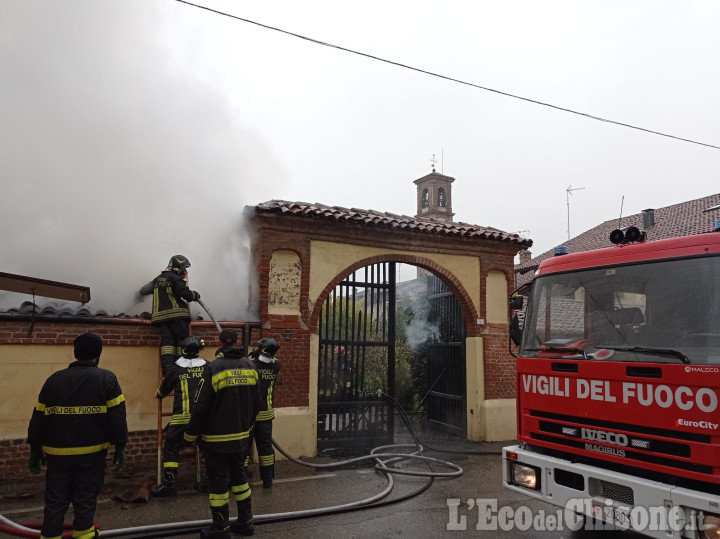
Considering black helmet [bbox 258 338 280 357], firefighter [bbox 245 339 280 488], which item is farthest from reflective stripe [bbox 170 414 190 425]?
black helmet [bbox 258 338 280 357]

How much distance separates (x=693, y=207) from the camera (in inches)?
707

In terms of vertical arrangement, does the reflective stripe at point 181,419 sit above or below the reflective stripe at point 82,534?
above

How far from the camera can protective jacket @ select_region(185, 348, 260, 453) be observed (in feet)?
14.5

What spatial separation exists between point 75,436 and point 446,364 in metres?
7.85

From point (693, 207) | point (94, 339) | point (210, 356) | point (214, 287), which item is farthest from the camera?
point (693, 207)

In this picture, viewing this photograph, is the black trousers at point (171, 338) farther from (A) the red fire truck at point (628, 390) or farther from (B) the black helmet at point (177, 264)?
(A) the red fire truck at point (628, 390)

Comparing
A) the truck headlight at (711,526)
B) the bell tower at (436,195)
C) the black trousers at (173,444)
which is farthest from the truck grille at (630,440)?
the bell tower at (436,195)

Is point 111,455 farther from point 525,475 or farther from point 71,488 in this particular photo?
point 525,475

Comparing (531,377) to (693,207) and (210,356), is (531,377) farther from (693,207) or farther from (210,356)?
(693,207)

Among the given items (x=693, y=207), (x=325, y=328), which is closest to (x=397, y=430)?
(x=325, y=328)

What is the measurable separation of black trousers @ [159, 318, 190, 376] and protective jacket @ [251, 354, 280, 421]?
1.10 m

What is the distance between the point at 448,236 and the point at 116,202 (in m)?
5.88

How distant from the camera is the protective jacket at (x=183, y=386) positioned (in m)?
5.83

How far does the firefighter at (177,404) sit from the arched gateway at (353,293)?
2.05 metres
